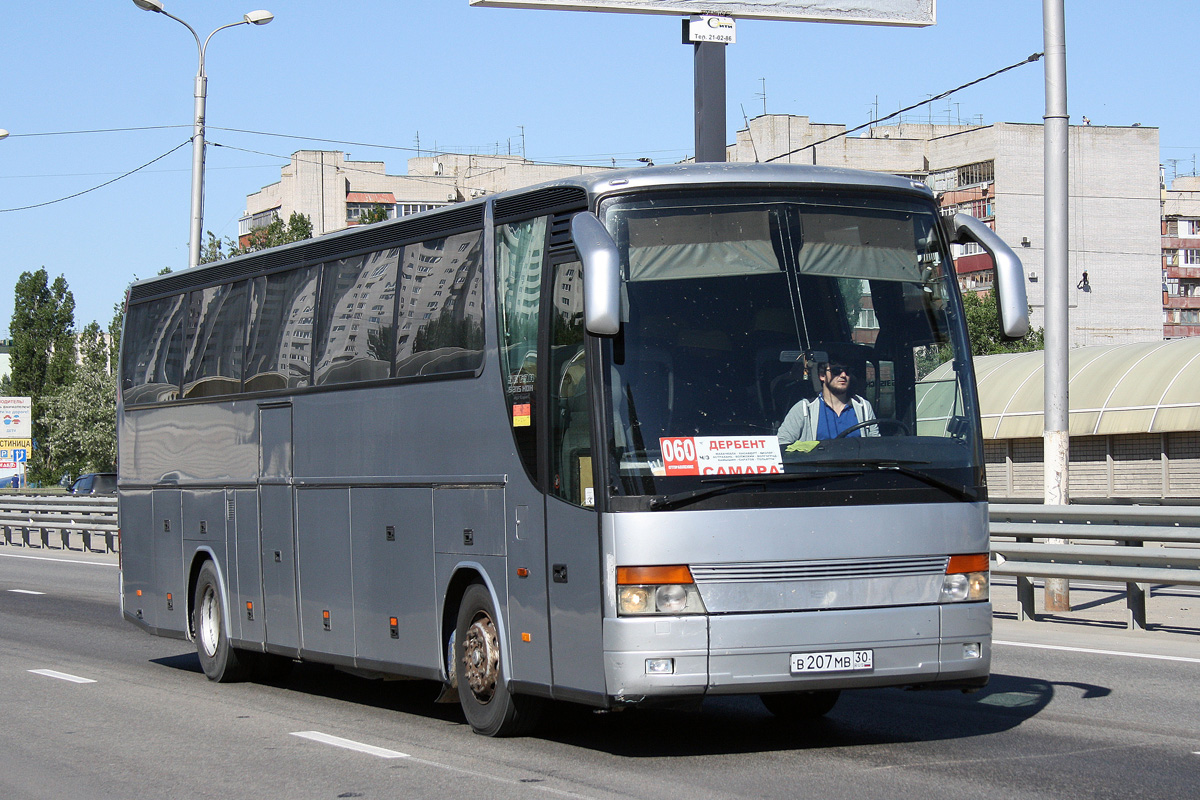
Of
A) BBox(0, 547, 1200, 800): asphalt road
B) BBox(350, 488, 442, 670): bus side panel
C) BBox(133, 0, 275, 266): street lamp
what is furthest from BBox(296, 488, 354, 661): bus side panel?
BBox(133, 0, 275, 266): street lamp

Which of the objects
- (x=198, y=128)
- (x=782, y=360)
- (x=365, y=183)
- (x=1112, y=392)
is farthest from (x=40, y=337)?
(x=782, y=360)

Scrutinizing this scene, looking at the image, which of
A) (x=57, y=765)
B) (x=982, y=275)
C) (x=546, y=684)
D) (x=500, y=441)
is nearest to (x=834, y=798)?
(x=546, y=684)

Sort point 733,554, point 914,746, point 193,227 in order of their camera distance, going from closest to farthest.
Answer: point 733,554
point 914,746
point 193,227

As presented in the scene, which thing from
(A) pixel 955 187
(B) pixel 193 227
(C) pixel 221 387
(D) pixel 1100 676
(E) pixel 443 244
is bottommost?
(D) pixel 1100 676

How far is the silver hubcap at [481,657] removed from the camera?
29.6 ft

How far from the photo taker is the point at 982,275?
91125 mm

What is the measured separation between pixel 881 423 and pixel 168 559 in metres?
8.21

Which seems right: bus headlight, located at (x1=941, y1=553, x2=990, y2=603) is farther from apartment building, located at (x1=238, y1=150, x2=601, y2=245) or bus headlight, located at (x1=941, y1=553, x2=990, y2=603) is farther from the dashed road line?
apartment building, located at (x1=238, y1=150, x2=601, y2=245)

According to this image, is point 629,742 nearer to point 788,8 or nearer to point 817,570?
point 817,570

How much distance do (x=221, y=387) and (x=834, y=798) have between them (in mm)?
7618

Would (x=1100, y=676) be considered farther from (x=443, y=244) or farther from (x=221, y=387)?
(x=221, y=387)

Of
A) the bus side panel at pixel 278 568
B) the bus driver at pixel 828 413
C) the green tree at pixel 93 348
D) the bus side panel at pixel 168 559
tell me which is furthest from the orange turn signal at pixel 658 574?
the green tree at pixel 93 348

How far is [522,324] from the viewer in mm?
8703

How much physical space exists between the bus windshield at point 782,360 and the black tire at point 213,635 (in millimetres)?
6203
